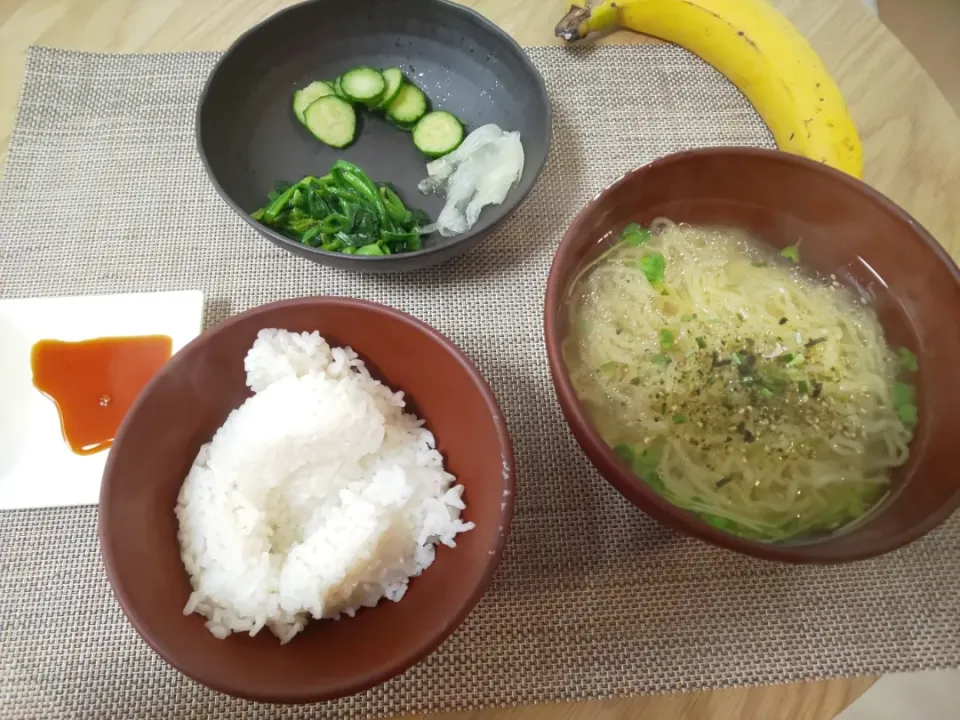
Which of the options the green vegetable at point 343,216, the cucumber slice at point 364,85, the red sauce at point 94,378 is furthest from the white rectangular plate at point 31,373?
the cucumber slice at point 364,85

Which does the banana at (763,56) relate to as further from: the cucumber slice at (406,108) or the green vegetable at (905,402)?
the green vegetable at (905,402)

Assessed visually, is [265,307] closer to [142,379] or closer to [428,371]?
[428,371]

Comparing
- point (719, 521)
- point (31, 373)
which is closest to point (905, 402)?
point (719, 521)

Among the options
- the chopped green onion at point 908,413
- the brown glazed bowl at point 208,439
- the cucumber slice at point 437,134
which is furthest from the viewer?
the cucumber slice at point 437,134

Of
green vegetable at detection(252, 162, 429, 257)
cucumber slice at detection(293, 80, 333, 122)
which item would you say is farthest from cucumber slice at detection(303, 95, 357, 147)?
green vegetable at detection(252, 162, 429, 257)

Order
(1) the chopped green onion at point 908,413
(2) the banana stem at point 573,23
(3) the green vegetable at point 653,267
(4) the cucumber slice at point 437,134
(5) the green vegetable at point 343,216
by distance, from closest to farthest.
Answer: (1) the chopped green onion at point 908,413
(3) the green vegetable at point 653,267
(5) the green vegetable at point 343,216
(4) the cucumber slice at point 437,134
(2) the banana stem at point 573,23
